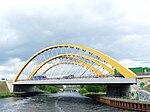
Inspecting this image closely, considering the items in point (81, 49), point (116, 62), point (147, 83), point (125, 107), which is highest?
point (81, 49)

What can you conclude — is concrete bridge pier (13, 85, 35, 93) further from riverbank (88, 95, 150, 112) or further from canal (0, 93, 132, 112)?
riverbank (88, 95, 150, 112)

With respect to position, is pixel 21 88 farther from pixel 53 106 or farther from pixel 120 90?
pixel 53 106

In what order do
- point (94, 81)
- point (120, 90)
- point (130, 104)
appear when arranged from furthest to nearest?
point (120, 90), point (94, 81), point (130, 104)

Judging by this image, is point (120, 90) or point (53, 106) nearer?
point (53, 106)

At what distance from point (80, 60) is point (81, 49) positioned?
20242mm

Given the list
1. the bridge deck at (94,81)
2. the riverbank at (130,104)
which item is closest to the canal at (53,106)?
the riverbank at (130,104)

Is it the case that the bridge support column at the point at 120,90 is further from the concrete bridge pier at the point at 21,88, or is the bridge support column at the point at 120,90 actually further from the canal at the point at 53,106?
the concrete bridge pier at the point at 21,88

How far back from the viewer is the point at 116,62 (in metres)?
54.1

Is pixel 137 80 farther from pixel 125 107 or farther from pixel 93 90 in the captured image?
pixel 93 90

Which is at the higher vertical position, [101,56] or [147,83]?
[101,56]

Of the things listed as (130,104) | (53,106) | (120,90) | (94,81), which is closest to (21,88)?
(94,81)

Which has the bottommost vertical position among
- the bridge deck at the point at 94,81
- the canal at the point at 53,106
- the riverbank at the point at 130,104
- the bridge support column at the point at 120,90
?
the canal at the point at 53,106

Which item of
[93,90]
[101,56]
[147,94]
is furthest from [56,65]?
[147,94]

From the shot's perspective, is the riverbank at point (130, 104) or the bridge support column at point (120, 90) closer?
the riverbank at point (130, 104)
